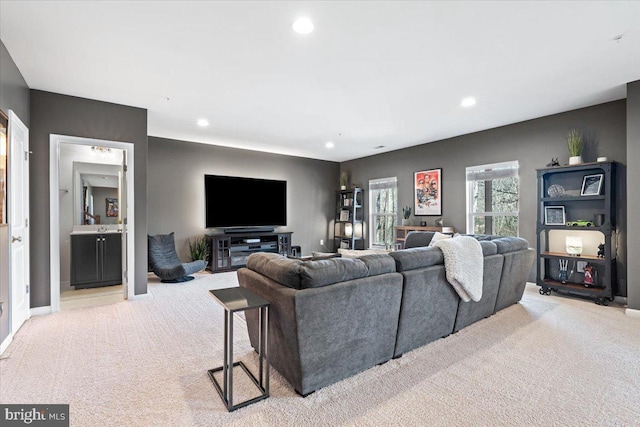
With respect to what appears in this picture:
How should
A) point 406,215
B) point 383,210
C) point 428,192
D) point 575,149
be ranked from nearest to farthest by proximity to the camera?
point 575,149 < point 428,192 < point 406,215 < point 383,210

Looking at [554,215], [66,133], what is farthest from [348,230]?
[66,133]

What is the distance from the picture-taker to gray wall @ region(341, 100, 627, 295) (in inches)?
157

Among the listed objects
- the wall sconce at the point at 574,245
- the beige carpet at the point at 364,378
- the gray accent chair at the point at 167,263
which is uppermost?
the wall sconce at the point at 574,245

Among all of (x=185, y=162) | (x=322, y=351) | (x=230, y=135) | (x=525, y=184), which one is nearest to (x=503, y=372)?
(x=322, y=351)

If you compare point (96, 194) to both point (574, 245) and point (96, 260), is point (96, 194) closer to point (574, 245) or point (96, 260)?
point (96, 260)

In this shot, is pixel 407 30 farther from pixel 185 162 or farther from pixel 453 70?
pixel 185 162

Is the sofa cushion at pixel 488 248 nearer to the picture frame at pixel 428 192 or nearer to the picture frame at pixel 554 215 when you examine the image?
the picture frame at pixel 554 215

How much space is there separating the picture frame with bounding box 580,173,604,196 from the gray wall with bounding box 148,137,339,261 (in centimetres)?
526

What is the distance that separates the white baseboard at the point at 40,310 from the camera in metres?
3.48

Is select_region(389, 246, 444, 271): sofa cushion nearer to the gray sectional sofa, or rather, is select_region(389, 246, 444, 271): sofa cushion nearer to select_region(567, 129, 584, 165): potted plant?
the gray sectional sofa

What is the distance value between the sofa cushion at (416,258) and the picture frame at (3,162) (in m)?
3.26

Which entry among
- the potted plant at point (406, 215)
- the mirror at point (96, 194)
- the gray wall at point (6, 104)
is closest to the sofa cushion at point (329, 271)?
the gray wall at point (6, 104)

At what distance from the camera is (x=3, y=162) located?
2643 mm

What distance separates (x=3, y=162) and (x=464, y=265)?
160 inches
